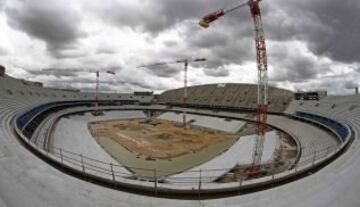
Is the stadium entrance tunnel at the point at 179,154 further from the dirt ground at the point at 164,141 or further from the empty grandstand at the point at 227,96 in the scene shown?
the empty grandstand at the point at 227,96

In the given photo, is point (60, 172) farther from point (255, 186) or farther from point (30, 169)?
point (255, 186)

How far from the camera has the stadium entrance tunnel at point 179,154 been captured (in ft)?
34.2

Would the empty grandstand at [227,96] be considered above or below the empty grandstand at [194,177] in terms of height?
above

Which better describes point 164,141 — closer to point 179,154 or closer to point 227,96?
point 179,154

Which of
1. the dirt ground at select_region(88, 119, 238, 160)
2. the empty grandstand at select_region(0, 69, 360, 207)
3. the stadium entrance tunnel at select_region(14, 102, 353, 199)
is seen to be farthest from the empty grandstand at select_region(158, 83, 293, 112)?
the empty grandstand at select_region(0, 69, 360, 207)

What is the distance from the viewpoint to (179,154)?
37.4m

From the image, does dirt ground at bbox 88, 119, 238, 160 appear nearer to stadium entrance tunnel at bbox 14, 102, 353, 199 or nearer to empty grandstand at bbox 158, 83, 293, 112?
stadium entrance tunnel at bbox 14, 102, 353, 199

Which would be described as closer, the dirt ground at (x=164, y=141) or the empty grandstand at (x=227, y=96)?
the dirt ground at (x=164, y=141)

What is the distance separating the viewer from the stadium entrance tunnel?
1044 cm

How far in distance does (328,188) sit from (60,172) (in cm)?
1188

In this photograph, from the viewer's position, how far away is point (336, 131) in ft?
118

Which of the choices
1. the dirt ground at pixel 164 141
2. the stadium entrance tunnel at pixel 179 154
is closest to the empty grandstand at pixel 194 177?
the stadium entrance tunnel at pixel 179 154

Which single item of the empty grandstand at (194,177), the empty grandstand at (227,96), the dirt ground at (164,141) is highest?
the empty grandstand at (227,96)

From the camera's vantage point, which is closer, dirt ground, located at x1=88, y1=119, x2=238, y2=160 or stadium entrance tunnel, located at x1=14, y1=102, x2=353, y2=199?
stadium entrance tunnel, located at x1=14, y1=102, x2=353, y2=199
